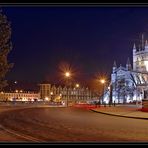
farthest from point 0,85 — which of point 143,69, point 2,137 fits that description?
point 143,69

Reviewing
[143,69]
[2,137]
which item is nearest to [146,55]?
[143,69]

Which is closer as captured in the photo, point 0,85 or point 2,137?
point 2,137

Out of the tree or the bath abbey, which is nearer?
the tree

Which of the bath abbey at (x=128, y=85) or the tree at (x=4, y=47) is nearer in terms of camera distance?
the tree at (x=4, y=47)

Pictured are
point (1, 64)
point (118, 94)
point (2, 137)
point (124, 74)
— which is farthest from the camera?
point (124, 74)

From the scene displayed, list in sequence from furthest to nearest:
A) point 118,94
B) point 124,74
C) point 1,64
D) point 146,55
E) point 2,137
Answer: point 146,55, point 124,74, point 118,94, point 1,64, point 2,137

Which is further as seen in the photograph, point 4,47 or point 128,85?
point 128,85

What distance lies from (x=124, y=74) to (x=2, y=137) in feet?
561
